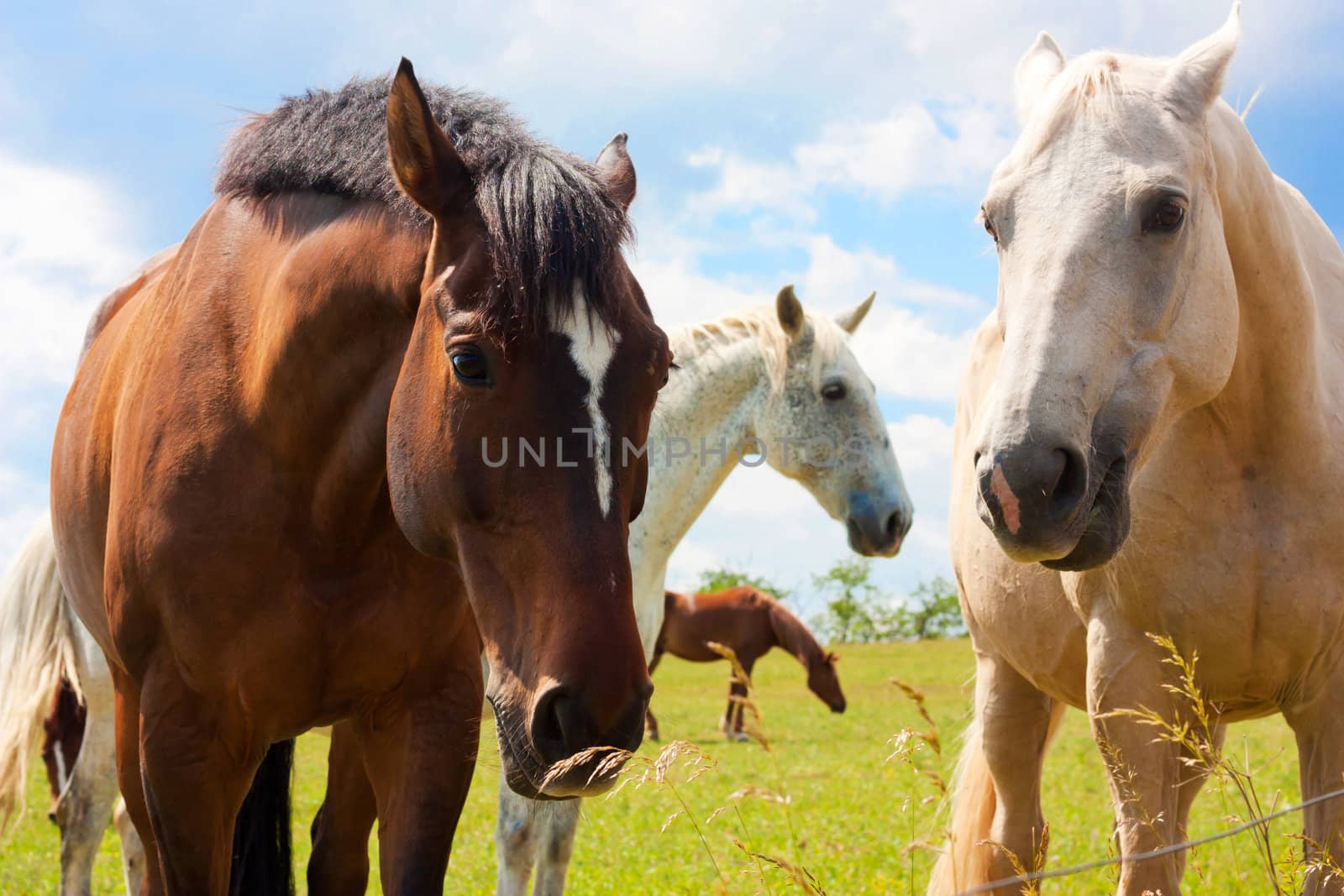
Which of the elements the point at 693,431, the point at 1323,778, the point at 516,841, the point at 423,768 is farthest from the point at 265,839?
the point at 1323,778

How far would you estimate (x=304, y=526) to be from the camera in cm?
257

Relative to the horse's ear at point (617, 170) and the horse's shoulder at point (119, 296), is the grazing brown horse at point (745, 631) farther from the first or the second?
the horse's ear at point (617, 170)

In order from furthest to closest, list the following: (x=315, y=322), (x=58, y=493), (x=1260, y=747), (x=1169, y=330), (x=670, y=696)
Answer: (x=670, y=696)
(x=1260, y=747)
(x=58, y=493)
(x=315, y=322)
(x=1169, y=330)

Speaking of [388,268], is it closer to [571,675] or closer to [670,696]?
[571,675]

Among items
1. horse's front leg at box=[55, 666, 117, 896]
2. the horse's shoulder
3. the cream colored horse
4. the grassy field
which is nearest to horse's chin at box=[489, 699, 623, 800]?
the grassy field

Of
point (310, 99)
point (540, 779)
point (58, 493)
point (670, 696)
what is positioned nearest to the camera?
point (540, 779)

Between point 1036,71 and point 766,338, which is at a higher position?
point 766,338

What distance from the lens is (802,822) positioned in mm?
8672

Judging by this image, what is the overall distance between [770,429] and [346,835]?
3.41 m

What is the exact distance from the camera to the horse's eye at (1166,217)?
7.45 feet

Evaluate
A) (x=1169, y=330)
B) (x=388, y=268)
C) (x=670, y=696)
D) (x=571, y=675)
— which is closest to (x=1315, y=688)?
(x=1169, y=330)

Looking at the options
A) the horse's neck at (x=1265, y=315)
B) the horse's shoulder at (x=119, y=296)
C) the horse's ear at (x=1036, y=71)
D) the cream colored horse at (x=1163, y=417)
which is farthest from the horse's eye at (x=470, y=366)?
the horse's shoulder at (x=119, y=296)

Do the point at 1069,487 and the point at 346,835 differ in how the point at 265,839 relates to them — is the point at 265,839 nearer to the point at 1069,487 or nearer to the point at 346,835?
the point at 346,835

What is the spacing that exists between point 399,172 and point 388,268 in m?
0.24
